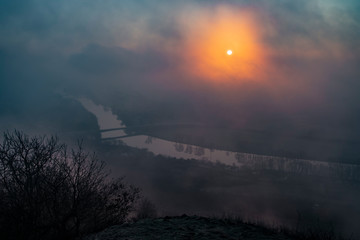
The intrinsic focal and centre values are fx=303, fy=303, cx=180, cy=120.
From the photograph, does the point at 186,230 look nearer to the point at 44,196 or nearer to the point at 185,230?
the point at 185,230

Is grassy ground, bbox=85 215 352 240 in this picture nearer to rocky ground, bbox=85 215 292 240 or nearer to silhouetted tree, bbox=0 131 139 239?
rocky ground, bbox=85 215 292 240

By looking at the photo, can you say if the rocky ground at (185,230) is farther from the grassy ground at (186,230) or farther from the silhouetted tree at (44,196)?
the silhouetted tree at (44,196)

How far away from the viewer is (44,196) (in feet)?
64.0

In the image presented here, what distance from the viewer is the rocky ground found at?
16.3m

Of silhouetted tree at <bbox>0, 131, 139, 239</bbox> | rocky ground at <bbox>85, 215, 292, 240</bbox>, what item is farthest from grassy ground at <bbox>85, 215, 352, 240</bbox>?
silhouetted tree at <bbox>0, 131, 139, 239</bbox>

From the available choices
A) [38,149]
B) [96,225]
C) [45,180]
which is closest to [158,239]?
[96,225]

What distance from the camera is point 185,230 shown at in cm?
1706

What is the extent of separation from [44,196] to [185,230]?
9.43 metres

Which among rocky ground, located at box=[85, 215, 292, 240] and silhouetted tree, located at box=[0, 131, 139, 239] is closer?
rocky ground, located at box=[85, 215, 292, 240]

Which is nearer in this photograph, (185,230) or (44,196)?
(185,230)

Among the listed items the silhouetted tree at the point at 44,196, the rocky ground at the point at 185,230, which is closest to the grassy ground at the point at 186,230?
the rocky ground at the point at 185,230

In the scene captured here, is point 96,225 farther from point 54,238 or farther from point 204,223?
point 204,223

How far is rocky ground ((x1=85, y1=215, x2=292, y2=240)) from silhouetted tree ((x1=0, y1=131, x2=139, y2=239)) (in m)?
2.69

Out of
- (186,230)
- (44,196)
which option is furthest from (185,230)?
(44,196)
